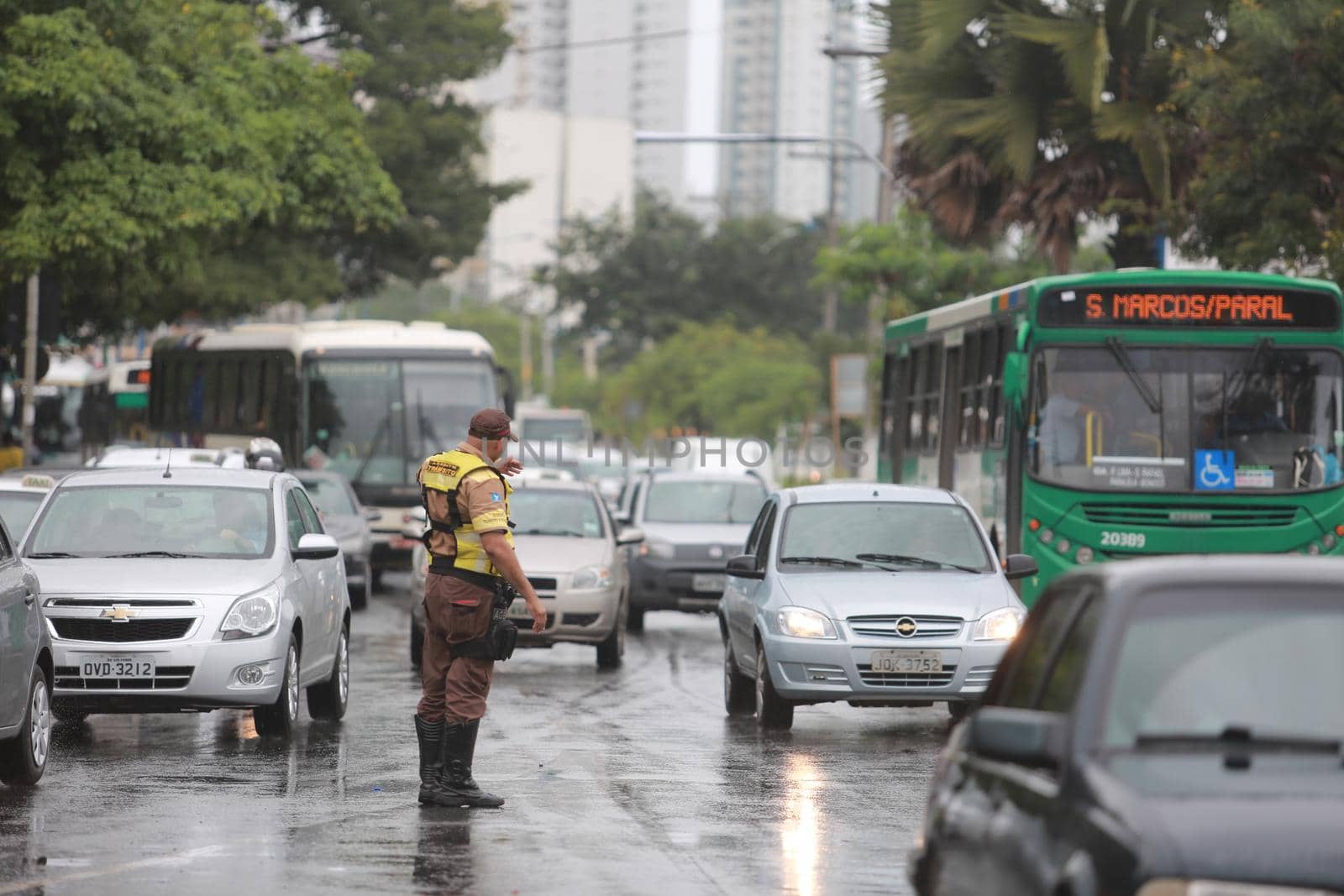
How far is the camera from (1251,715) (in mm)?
5723

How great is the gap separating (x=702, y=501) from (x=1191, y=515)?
28.2 ft

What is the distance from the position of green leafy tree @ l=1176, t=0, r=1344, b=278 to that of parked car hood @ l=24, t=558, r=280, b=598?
11178mm

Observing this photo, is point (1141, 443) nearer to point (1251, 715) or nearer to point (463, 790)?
point (463, 790)

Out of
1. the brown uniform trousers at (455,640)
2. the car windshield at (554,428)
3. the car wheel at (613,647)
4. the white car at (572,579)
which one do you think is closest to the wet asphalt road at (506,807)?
the brown uniform trousers at (455,640)

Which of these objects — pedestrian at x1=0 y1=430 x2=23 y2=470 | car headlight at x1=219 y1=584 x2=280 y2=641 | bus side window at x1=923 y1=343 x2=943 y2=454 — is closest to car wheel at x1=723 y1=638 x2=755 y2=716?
car headlight at x1=219 y1=584 x2=280 y2=641

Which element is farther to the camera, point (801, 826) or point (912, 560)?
point (912, 560)

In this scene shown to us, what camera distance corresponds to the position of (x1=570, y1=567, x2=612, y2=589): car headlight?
20.0m

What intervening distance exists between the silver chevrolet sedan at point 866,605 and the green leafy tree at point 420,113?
102ft

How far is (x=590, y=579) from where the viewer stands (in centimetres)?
2006

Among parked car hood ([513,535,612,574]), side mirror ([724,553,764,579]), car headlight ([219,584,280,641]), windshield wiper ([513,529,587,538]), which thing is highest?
A: side mirror ([724,553,764,579])

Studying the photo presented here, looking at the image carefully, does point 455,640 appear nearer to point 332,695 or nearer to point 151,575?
point 151,575

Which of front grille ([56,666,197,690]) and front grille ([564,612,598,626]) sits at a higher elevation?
front grille ([56,666,197,690])

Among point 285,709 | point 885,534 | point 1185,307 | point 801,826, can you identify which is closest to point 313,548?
point 285,709

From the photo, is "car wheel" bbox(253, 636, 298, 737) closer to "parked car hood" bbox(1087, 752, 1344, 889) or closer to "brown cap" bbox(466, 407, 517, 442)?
"brown cap" bbox(466, 407, 517, 442)
